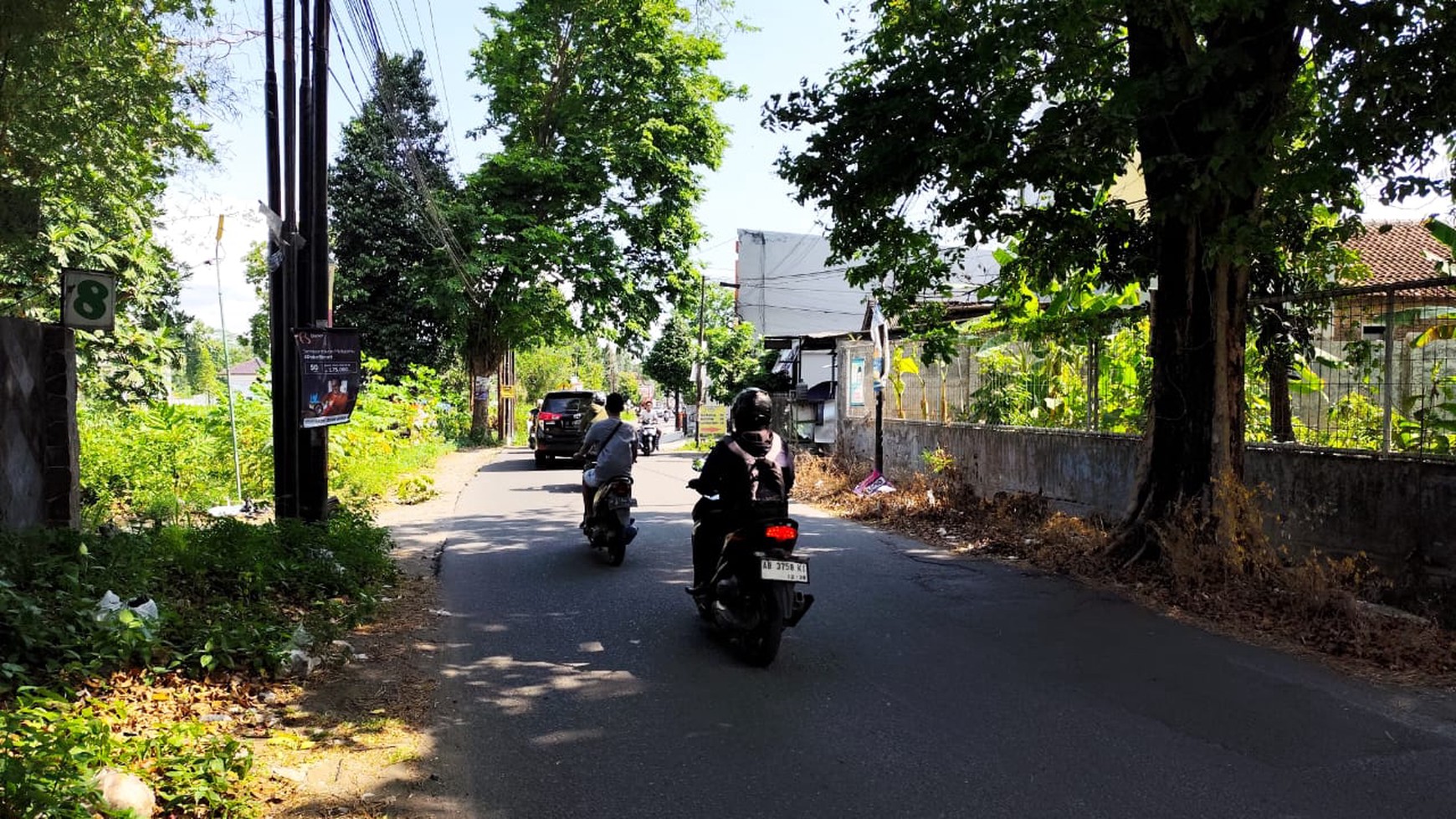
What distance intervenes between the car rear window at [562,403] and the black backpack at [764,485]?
1655 cm

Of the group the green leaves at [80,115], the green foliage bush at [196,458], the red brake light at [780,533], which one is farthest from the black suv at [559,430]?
the red brake light at [780,533]

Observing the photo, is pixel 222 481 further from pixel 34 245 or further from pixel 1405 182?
pixel 1405 182

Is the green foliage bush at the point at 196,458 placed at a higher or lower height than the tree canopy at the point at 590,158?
lower

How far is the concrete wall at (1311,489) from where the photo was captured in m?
6.74

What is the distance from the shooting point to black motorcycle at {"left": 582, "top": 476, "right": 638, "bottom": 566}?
8961 mm

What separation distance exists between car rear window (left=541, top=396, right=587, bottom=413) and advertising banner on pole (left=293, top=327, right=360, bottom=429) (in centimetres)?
1294

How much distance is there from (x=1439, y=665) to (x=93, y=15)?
11.3 metres

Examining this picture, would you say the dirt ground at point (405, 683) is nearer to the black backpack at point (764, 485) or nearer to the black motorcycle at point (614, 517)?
the black motorcycle at point (614, 517)

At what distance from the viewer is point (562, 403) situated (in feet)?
73.7

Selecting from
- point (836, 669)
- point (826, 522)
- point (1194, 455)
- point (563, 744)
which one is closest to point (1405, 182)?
point (1194, 455)

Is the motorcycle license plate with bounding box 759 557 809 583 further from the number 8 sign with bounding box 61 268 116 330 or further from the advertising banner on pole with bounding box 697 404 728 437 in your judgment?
the advertising banner on pole with bounding box 697 404 728 437

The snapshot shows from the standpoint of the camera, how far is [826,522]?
12594 mm

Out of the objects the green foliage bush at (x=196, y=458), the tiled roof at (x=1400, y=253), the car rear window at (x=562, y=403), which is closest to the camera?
the green foliage bush at (x=196, y=458)

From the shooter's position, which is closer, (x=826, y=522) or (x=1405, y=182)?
(x=1405, y=182)
